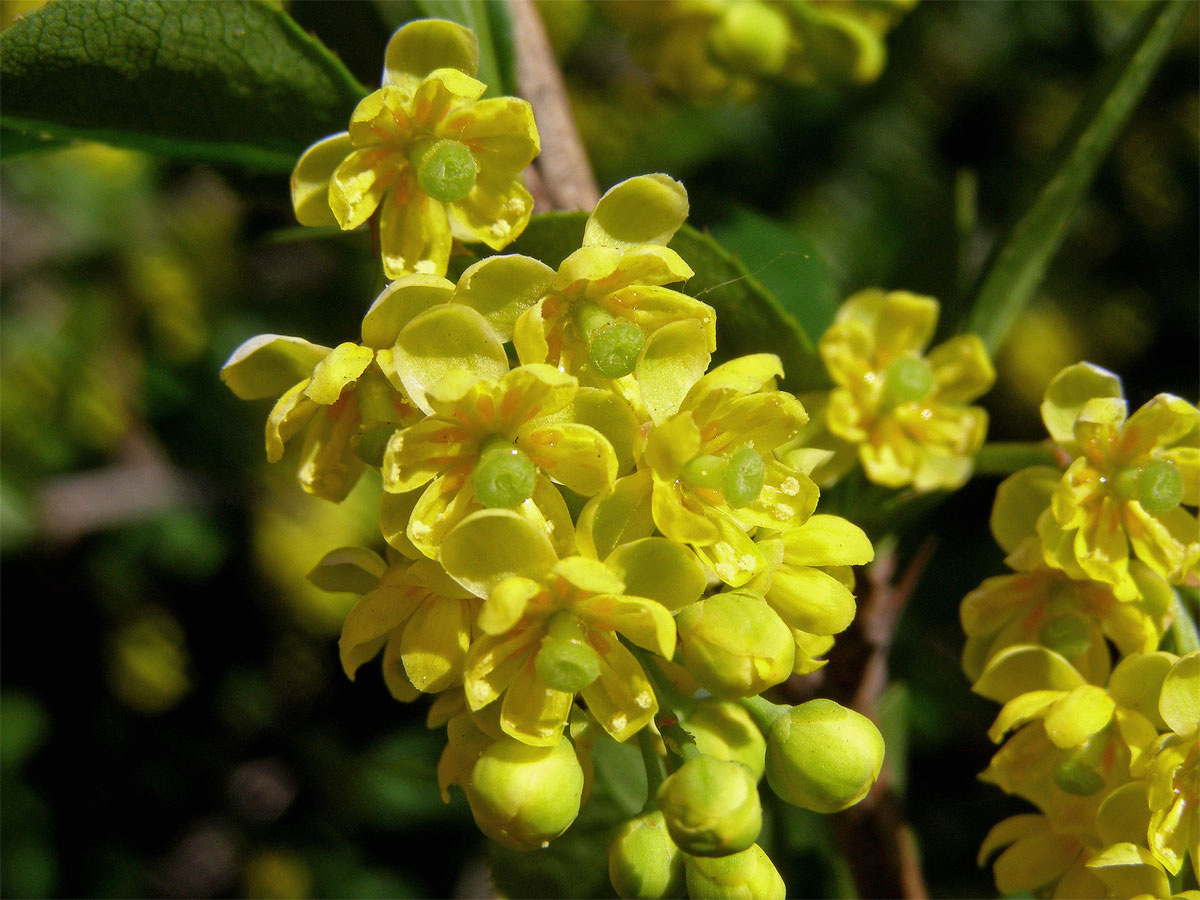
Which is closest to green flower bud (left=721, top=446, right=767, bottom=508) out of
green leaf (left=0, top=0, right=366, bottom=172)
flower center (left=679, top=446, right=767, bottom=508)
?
flower center (left=679, top=446, right=767, bottom=508)

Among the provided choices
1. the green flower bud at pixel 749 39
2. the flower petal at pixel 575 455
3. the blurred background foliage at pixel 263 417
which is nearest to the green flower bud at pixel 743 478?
the flower petal at pixel 575 455

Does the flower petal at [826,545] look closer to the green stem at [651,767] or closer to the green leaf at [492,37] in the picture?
the green stem at [651,767]

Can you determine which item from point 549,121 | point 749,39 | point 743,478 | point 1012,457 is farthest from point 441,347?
point 749,39

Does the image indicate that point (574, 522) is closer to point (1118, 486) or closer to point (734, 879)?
point (734, 879)

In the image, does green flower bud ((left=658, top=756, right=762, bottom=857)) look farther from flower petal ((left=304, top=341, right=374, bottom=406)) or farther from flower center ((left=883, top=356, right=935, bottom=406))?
flower center ((left=883, top=356, right=935, bottom=406))

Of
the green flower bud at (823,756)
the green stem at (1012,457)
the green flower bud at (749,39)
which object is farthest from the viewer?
the green flower bud at (749,39)

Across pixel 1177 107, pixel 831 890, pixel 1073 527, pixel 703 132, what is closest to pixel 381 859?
pixel 831 890
